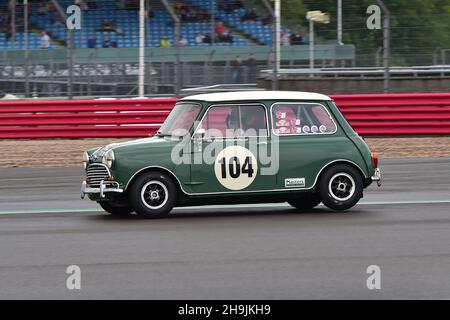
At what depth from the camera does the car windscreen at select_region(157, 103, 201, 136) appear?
10438 mm

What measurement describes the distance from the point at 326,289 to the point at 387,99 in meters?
13.0

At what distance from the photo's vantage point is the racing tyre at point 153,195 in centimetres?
1010

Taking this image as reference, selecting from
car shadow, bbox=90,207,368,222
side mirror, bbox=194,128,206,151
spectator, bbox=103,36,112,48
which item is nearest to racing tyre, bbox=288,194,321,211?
car shadow, bbox=90,207,368,222

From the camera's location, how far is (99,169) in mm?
10234

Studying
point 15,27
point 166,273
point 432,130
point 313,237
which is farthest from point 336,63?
point 166,273

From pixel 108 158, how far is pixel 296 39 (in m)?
13.1

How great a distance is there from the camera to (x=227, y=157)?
1022 cm

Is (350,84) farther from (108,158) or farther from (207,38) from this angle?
(108,158)

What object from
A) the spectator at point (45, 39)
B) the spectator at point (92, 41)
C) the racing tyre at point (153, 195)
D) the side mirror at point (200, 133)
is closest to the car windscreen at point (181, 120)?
the side mirror at point (200, 133)

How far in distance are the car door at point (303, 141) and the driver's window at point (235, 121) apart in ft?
0.52

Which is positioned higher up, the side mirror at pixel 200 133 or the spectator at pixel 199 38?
the spectator at pixel 199 38

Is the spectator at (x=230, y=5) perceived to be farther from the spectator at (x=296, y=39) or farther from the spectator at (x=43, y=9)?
the spectator at (x=43, y=9)

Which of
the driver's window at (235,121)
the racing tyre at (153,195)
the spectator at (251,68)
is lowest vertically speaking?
the racing tyre at (153,195)
